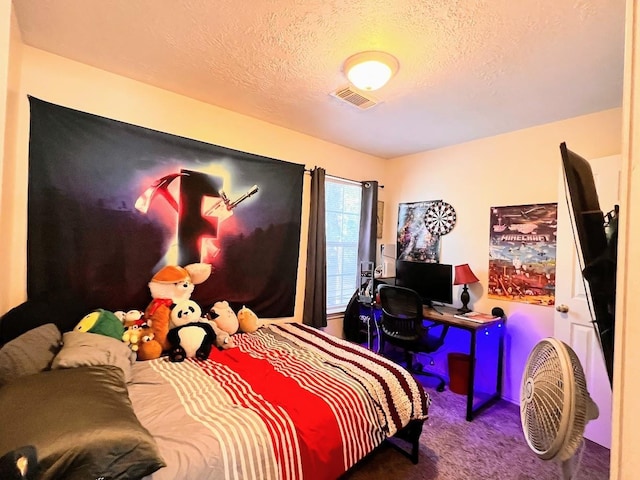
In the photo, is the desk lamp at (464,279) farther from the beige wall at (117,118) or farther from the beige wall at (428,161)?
the beige wall at (117,118)

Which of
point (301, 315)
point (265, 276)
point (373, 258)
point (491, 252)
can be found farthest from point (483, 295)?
point (265, 276)

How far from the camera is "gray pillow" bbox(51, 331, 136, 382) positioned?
1.43 m

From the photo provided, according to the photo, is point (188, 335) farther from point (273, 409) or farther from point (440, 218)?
point (440, 218)

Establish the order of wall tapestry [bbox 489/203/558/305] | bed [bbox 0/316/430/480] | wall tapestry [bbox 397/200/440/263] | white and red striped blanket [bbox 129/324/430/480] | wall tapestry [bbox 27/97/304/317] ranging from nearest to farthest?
bed [bbox 0/316/430/480] < white and red striped blanket [bbox 129/324/430/480] < wall tapestry [bbox 27/97/304/317] < wall tapestry [bbox 489/203/558/305] < wall tapestry [bbox 397/200/440/263]

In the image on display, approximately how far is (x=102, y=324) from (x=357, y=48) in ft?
7.37

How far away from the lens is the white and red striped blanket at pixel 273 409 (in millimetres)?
1228

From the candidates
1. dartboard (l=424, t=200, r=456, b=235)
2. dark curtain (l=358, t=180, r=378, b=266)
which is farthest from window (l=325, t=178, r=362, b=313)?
dartboard (l=424, t=200, r=456, b=235)

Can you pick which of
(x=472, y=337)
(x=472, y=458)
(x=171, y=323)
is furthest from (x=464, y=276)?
(x=171, y=323)

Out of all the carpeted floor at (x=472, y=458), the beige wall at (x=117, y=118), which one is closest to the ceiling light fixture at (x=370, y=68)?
the beige wall at (x=117, y=118)

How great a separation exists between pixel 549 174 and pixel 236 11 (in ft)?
8.75

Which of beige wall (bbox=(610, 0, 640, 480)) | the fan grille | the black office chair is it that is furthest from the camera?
the black office chair

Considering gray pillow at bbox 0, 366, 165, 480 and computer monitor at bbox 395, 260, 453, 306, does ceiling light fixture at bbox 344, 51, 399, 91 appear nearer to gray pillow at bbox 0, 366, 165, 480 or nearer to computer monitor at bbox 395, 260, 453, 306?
computer monitor at bbox 395, 260, 453, 306

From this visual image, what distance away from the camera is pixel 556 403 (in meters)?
0.85

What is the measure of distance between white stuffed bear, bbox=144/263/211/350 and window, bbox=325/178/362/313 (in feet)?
4.92
